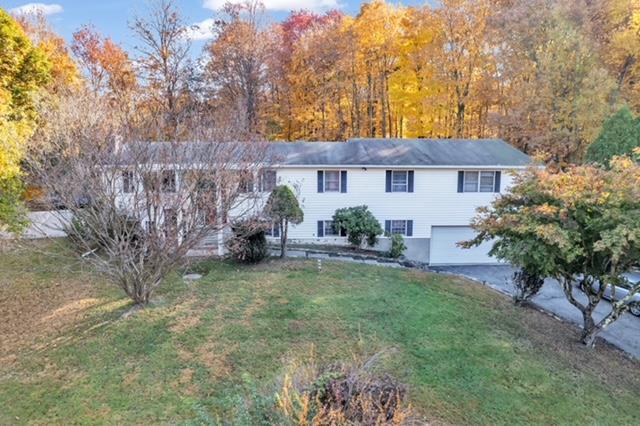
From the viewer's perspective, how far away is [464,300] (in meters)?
9.84

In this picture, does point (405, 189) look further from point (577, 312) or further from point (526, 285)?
point (577, 312)

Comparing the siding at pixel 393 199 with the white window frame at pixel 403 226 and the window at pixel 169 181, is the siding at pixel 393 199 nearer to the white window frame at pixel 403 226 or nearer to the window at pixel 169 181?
the white window frame at pixel 403 226

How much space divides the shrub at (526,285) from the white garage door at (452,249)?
6435mm

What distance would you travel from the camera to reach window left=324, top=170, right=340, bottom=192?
16.0 meters

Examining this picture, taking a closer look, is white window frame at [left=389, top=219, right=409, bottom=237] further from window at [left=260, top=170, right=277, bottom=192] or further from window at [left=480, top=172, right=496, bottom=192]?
window at [left=260, top=170, right=277, bottom=192]

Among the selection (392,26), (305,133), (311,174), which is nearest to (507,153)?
(311,174)

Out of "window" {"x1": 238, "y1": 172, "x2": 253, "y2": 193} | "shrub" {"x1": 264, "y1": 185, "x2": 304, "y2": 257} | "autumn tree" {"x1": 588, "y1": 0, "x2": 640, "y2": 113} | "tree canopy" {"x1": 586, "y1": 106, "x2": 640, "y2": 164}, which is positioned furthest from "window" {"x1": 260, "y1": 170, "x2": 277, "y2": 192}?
"autumn tree" {"x1": 588, "y1": 0, "x2": 640, "y2": 113}

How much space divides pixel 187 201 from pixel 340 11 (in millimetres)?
22755

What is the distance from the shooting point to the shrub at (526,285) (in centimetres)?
999

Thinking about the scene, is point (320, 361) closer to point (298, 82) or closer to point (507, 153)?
point (507, 153)

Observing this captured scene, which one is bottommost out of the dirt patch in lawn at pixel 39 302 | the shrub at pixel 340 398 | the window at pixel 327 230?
the dirt patch in lawn at pixel 39 302

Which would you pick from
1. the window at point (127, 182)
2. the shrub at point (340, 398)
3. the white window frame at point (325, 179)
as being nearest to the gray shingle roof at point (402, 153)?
the white window frame at point (325, 179)

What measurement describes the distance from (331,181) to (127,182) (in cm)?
916

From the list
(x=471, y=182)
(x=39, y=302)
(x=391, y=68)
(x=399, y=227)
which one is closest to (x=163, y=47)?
(x=391, y=68)
